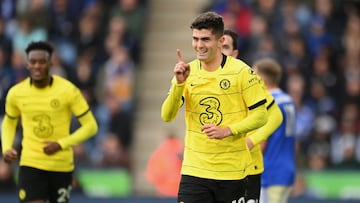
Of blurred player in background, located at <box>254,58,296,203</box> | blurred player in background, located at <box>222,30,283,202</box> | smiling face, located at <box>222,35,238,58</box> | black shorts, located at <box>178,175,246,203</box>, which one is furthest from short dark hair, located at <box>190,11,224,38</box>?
blurred player in background, located at <box>254,58,296,203</box>

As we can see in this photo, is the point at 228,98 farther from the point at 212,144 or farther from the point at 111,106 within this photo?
the point at 111,106

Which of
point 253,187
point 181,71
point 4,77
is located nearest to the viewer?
point 181,71

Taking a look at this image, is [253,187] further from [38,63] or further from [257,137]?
[38,63]

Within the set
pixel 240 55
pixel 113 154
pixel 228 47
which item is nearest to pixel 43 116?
pixel 228 47

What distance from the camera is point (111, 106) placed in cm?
1736

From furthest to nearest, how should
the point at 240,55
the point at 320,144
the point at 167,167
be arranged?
the point at 240,55 → the point at 320,144 → the point at 167,167

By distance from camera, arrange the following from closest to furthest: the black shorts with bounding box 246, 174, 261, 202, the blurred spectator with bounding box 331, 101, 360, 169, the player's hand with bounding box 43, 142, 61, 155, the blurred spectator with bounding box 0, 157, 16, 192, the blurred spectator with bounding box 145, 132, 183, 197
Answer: the black shorts with bounding box 246, 174, 261, 202, the player's hand with bounding box 43, 142, 61, 155, the blurred spectator with bounding box 145, 132, 183, 197, the blurred spectator with bounding box 331, 101, 360, 169, the blurred spectator with bounding box 0, 157, 16, 192

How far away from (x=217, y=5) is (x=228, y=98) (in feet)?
30.4

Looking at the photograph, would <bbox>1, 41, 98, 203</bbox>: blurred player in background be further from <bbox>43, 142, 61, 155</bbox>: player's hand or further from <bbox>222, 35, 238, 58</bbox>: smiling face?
<bbox>222, 35, 238, 58</bbox>: smiling face

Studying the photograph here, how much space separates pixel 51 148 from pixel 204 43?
262 cm

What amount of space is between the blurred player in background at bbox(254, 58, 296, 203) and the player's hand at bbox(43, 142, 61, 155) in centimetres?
208

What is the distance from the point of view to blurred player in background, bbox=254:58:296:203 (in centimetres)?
1098

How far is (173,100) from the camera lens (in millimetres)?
8562

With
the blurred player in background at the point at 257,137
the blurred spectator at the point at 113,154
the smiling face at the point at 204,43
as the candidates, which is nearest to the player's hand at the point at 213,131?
the smiling face at the point at 204,43
